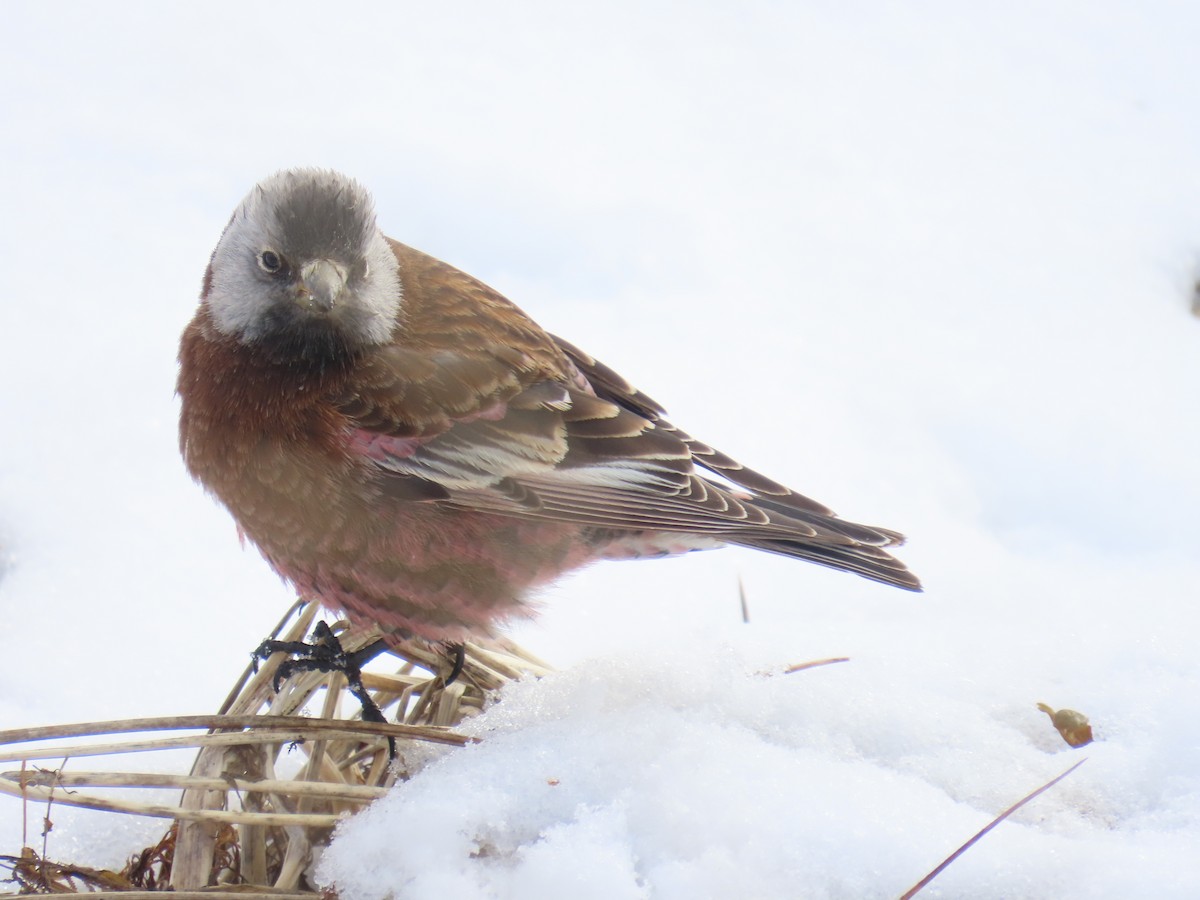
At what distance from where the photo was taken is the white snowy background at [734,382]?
2877mm

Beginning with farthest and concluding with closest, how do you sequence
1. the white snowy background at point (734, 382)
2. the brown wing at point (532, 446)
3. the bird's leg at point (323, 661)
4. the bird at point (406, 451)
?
the brown wing at point (532, 446) < the bird at point (406, 451) < the bird's leg at point (323, 661) < the white snowy background at point (734, 382)

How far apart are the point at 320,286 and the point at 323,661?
110cm

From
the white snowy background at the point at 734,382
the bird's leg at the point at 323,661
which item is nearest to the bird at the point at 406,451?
the bird's leg at the point at 323,661

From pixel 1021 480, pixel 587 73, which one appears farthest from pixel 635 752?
pixel 587 73

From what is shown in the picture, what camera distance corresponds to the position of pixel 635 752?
2.99 meters

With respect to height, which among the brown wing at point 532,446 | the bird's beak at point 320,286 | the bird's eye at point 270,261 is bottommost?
the brown wing at point 532,446

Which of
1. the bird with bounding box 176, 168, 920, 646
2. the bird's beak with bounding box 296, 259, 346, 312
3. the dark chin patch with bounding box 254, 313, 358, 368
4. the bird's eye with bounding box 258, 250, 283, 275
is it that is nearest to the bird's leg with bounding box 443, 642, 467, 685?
the bird with bounding box 176, 168, 920, 646

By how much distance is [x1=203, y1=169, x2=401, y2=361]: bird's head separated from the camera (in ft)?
12.7

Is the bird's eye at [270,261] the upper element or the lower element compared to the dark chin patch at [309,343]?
upper

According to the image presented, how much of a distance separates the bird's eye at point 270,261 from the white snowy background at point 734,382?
4.42 ft

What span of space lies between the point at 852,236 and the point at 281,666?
4.42m

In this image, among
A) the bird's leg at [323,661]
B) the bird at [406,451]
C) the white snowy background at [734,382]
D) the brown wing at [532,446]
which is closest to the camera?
the white snowy background at [734,382]

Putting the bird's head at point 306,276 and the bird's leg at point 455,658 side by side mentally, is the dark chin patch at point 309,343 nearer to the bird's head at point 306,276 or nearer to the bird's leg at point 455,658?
the bird's head at point 306,276

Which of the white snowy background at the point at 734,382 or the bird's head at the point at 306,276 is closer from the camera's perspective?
the white snowy background at the point at 734,382
